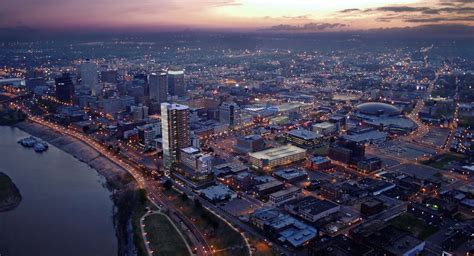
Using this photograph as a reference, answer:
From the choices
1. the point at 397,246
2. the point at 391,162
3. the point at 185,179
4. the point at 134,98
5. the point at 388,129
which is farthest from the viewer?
the point at 134,98

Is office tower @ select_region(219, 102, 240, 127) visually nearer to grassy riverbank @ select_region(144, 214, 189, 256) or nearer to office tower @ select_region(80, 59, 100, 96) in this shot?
grassy riverbank @ select_region(144, 214, 189, 256)

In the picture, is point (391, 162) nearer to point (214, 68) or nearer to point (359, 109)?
point (359, 109)

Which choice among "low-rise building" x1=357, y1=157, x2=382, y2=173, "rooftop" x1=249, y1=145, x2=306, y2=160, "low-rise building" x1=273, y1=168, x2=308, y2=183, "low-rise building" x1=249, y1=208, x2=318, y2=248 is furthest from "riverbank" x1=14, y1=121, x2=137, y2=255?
"low-rise building" x1=357, y1=157, x2=382, y2=173

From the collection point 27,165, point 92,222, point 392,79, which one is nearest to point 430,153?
point 92,222

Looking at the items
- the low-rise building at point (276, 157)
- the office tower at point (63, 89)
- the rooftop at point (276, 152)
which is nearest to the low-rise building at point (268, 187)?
the low-rise building at point (276, 157)

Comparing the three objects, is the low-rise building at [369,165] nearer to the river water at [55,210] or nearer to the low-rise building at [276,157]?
the low-rise building at [276,157]

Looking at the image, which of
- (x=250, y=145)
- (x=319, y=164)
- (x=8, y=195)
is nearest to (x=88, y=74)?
(x=250, y=145)
